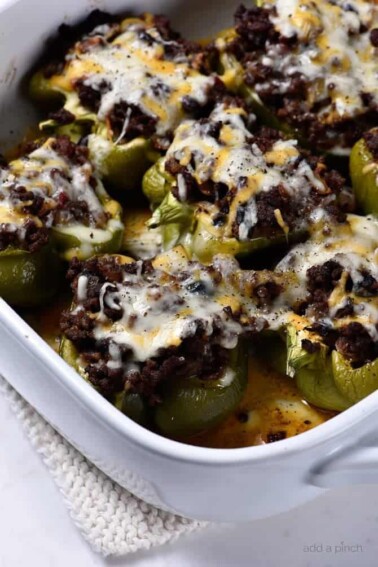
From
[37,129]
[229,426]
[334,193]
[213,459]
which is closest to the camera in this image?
[213,459]

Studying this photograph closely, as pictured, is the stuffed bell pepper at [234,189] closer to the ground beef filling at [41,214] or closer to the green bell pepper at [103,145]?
the green bell pepper at [103,145]

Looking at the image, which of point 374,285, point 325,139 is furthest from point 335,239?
point 325,139

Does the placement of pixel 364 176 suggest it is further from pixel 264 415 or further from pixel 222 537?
pixel 222 537

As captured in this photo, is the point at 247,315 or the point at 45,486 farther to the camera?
the point at 45,486

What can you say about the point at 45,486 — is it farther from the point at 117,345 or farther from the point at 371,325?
the point at 371,325

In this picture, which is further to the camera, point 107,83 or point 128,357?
point 107,83

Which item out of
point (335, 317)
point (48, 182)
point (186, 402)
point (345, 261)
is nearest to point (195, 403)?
point (186, 402)

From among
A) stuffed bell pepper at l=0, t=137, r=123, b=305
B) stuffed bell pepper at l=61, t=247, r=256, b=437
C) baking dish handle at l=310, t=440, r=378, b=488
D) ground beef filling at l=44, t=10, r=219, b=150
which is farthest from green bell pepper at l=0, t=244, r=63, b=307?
baking dish handle at l=310, t=440, r=378, b=488

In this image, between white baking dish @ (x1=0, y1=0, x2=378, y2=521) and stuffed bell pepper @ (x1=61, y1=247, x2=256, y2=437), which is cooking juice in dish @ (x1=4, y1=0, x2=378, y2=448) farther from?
white baking dish @ (x1=0, y1=0, x2=378, y2=521)
